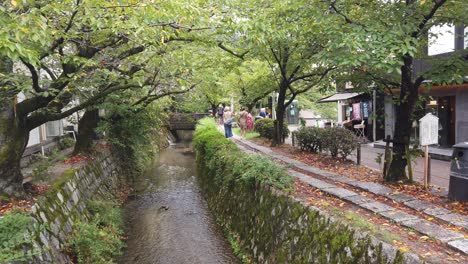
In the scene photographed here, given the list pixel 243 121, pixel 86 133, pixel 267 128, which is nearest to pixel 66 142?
Answer: pixel 86 133

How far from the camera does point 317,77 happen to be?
14.0 meters

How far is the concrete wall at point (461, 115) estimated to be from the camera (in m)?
13.1

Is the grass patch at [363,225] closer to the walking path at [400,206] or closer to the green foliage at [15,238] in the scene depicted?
the walking path at [400,206]

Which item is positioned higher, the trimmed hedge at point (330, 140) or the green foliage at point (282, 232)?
the trimmed hedge at point (330, 140)

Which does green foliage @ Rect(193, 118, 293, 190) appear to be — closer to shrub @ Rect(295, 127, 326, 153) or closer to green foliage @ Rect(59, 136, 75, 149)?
shrub @ Rect(295, 127, 326, 153)

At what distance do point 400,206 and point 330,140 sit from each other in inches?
216

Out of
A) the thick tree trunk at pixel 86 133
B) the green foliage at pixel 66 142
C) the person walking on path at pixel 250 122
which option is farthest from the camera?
the person walking on path at pixel 250 122

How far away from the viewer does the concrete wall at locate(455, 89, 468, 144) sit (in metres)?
13.1

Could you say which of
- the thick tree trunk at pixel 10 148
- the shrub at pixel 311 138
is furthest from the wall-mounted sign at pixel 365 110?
the thick tree trunk at pixel 10 148

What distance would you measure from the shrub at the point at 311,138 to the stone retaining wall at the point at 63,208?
7.70m

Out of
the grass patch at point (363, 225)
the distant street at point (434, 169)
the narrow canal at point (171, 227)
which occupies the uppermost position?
the grass patch at point (363, 225)

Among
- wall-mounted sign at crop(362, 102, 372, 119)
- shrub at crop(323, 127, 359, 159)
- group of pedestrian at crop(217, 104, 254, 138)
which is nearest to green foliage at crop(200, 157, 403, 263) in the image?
shrub at crop(323, 127, 359, 159)

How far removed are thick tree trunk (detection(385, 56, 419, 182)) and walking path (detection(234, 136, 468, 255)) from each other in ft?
2.03

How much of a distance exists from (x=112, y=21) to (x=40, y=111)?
351cm
